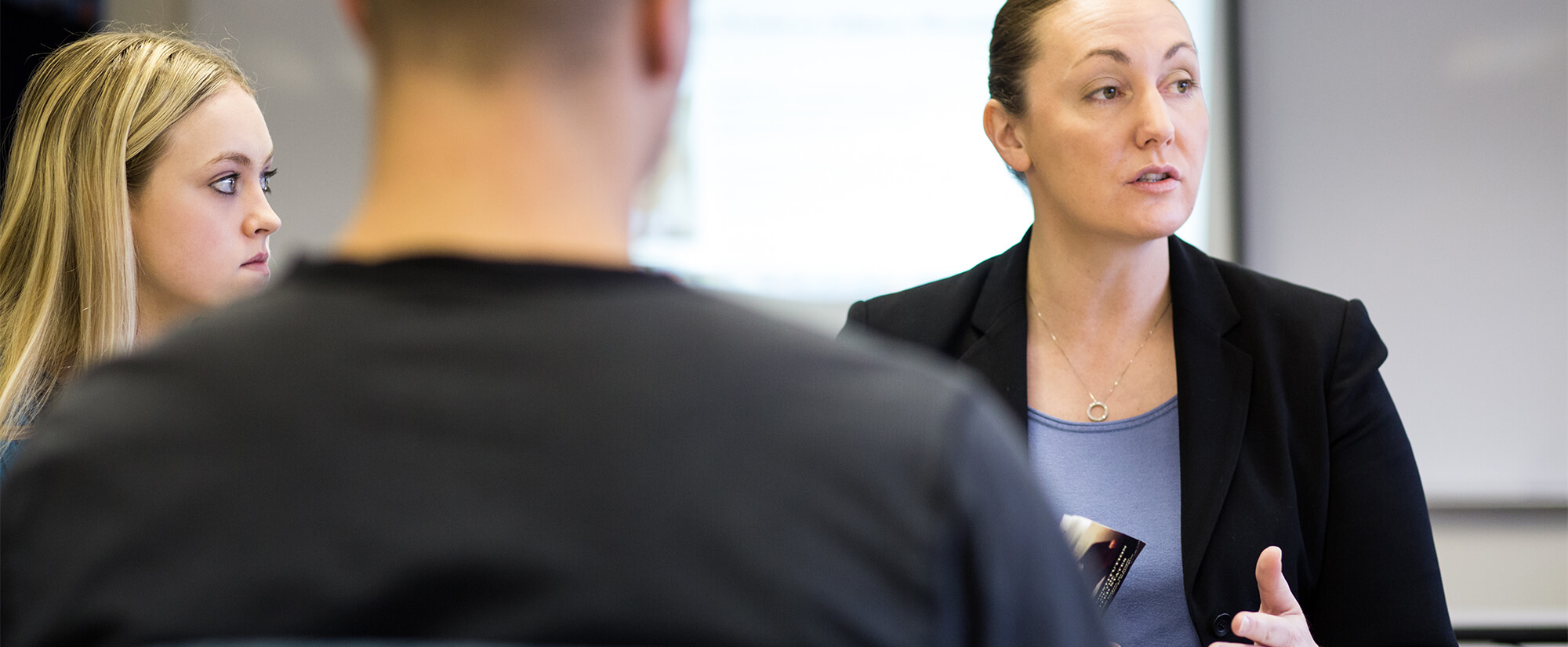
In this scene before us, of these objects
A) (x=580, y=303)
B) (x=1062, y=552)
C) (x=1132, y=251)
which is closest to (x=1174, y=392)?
(x=1132, y=251)

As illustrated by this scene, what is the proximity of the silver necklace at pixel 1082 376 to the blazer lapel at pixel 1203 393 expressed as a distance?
0.14 ft

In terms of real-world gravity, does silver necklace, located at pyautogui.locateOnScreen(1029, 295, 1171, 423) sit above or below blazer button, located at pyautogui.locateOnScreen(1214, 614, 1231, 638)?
above

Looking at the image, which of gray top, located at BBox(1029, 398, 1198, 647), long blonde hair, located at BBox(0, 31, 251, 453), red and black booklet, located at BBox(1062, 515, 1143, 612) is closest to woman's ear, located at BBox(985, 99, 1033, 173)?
gray top, located at BBox(1029, 398, 1198, 647)

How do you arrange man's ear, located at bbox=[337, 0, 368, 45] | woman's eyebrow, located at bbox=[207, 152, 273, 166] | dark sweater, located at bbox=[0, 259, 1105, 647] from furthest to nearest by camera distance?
woman's eyebrow, located at bbox=[207, 152, 273, 166] → man's ear, located at bbox=[337, 0, 368, 45] → dark sweater, located at bbox=[0, 259, 1105, 647]

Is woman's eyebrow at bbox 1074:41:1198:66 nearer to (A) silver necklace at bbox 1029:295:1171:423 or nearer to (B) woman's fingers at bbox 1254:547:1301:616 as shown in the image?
(A) silver necklace at bbox 1029:295:1171:423

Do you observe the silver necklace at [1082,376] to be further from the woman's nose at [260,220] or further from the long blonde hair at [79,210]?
the long blonde hair at [79,210]

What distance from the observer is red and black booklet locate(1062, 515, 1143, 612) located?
140cm

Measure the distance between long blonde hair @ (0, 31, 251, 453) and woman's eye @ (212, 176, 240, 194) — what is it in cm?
9

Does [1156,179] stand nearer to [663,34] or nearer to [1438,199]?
[663,34]

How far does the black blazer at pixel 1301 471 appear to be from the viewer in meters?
1.41

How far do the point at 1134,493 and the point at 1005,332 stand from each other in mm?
303

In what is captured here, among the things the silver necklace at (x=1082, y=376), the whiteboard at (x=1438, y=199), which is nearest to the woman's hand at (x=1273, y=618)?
the silver necklace at (x=1082, y=376)

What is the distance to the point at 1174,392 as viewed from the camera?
64.0 inches

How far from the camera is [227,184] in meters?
1.73
